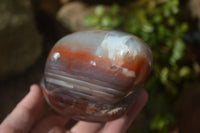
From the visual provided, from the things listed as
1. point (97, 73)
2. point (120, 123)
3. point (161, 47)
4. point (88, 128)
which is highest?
point (97, 73)

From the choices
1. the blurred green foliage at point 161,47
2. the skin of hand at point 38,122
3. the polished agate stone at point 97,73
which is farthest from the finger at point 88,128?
the blurred green foliage at point 161,47

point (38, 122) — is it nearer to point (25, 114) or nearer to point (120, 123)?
point (25, 114)

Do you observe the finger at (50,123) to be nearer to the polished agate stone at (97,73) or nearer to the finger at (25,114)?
the finger at (25,114)

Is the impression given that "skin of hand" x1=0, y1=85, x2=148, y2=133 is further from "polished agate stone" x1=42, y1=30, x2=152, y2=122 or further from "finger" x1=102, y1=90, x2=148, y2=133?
"polished agate stone" x1=42, y1=30, x2=152, y2=122

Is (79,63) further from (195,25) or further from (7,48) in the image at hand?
(195,25)

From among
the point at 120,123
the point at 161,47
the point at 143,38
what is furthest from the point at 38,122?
the point at 161,47

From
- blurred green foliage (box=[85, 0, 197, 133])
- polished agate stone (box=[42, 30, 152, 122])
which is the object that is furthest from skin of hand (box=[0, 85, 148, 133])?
blurred green foliage (box=[85, 0, 197, 133])

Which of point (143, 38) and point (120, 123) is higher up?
point (143, 38)
